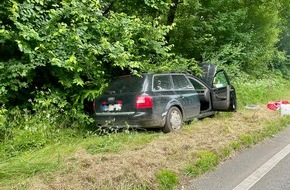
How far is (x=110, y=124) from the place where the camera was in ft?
23.4

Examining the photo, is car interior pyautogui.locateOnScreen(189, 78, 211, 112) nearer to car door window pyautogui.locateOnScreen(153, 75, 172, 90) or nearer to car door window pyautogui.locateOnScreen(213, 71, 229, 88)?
car door window pyautogui.locateOnScreen(213, 71, 229, 88)

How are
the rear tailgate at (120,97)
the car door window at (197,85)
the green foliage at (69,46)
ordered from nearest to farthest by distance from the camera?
the green foliage at (69,46) → the rear tailgate at (120,97) → the car door window at (197,85)

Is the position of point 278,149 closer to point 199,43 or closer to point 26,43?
point 26,43

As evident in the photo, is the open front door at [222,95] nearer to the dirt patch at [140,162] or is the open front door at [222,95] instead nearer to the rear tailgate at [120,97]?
the dirt patch at [140,162]

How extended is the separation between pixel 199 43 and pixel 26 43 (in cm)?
937

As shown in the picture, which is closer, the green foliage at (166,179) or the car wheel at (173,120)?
the green foliage at (166,179)

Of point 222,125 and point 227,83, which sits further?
point 227,83

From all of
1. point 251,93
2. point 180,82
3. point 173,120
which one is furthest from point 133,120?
point 251,93

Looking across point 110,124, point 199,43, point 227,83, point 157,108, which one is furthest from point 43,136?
point 199,43

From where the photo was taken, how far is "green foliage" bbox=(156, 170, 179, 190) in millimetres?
4363

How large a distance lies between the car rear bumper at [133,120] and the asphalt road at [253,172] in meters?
1.85

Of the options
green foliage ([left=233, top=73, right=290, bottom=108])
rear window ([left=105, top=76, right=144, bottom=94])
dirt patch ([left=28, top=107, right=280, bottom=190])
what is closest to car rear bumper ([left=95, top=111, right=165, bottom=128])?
dirt patch ([left=28, top=107, right=280, bottom=190])

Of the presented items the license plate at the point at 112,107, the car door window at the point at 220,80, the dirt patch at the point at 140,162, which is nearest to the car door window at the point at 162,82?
the license plate at the point at 112,107

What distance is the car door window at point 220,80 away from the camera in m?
9.38
